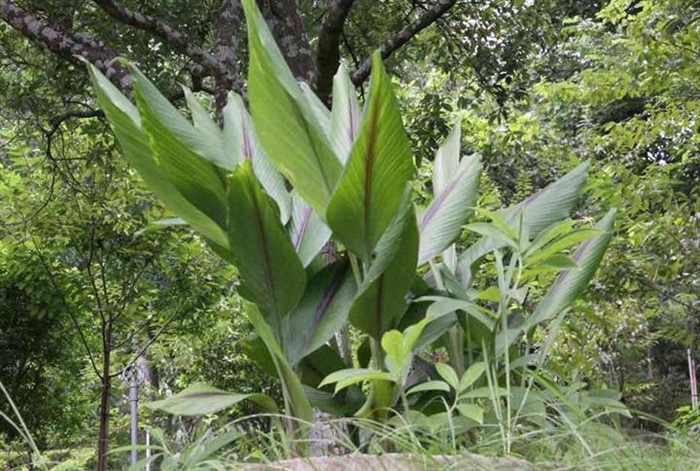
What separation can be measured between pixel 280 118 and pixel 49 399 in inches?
283

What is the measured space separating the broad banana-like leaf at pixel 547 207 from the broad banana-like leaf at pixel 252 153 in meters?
0.48

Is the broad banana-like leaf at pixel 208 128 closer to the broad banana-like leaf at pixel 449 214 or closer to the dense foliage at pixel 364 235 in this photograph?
the dense foliage at pixel 364 235

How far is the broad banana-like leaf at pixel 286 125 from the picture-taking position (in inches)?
71.7

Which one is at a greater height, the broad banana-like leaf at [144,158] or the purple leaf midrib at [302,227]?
the broad banana-like leaf at [144,158]

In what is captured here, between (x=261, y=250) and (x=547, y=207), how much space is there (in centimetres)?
72

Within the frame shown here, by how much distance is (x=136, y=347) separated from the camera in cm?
918

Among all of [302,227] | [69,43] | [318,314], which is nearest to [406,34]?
[69,43]

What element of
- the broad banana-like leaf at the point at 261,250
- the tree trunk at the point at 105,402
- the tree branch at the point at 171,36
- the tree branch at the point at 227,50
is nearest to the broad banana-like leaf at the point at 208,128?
the broad banana-like leaf at the point at 261,250

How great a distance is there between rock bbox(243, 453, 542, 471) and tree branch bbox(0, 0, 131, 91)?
10.7ft

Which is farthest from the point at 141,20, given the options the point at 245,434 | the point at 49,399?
the point at 49,399

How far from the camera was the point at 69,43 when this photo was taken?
4.34m

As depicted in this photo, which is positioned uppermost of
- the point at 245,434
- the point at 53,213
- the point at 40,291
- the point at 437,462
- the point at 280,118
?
the point at 53,213

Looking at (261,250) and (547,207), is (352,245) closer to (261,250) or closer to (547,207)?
(261,250)

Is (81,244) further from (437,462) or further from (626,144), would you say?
(437,462)
